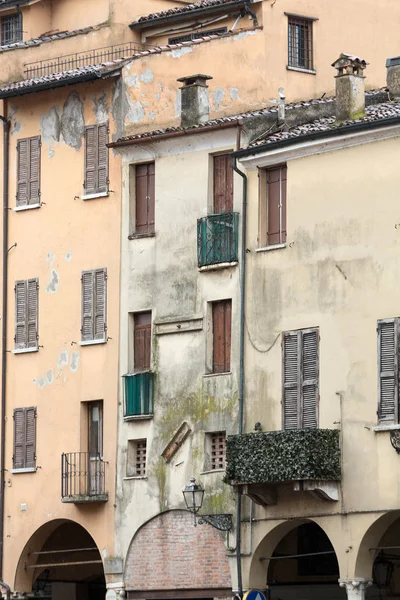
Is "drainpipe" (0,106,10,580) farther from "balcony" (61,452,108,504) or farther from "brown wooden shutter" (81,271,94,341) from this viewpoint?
"brown wooden shutter" (81,271,94,341)

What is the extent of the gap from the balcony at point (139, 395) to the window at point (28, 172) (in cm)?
556

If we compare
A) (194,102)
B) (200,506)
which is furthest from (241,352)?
(194,102)

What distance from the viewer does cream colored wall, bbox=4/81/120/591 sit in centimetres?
4959

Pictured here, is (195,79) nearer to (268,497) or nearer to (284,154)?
(284,154)

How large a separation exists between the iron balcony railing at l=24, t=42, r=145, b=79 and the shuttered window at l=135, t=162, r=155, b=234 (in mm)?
4676

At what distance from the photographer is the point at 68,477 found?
49844 mm

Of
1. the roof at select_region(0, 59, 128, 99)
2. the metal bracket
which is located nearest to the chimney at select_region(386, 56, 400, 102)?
the roof at select_region(0, 59, 128, 99)

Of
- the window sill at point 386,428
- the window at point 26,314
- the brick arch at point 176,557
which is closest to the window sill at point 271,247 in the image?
the window sill at point 386,428

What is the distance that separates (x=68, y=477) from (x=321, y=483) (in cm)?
790

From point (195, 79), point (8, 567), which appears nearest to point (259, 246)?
point (195, 79)

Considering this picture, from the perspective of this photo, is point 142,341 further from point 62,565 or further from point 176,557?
point 62,565

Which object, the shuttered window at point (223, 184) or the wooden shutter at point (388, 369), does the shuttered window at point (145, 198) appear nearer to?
the shuttered window at point (223, 184)

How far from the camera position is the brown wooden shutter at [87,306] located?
50.0 metres

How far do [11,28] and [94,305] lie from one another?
1058cm
